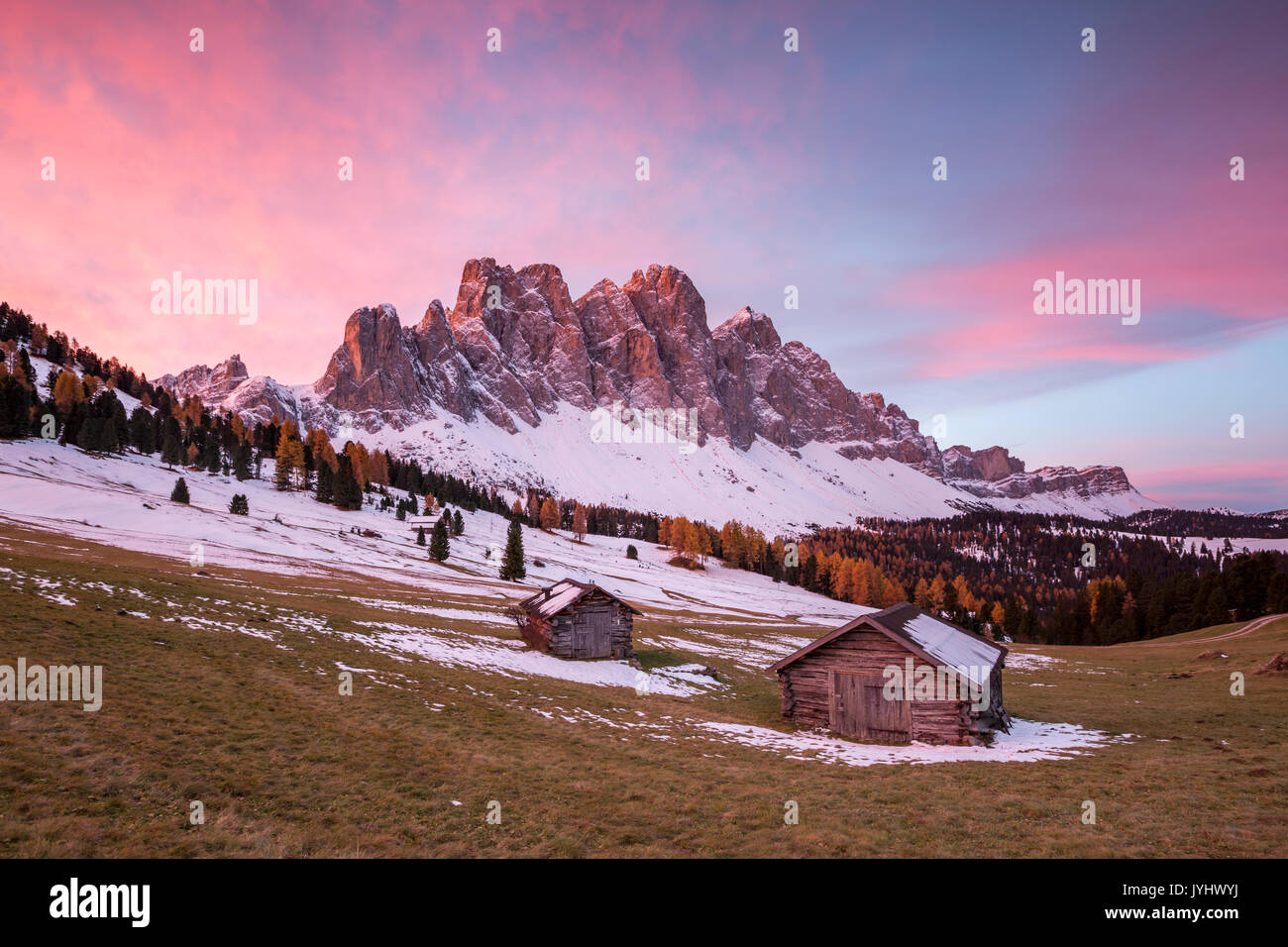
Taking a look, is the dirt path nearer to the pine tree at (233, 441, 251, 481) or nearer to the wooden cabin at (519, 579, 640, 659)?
the wooden cabin at (519, 579, 640, 659)

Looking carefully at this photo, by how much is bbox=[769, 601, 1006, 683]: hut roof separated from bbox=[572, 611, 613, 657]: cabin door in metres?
15.8

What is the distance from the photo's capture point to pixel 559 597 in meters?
40.0

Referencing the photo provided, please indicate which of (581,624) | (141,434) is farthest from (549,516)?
(581,624)

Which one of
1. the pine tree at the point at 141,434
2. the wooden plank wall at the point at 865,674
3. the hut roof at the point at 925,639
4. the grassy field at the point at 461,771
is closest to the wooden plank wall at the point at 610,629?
the grassy field at the point at 461,771

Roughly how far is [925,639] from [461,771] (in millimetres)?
19708

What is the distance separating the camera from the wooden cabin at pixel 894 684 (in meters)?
22.8

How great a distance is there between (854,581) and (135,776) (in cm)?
14024

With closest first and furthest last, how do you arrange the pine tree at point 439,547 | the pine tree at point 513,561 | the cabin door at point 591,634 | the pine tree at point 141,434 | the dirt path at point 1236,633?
1. the cabin door at point 591,634
2. the dirt path at point 1236,633
3. the pine tree at point 513,561
4. the pine tree at point 439,547
5. the pine tree at point 141,434

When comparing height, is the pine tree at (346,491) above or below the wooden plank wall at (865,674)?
above

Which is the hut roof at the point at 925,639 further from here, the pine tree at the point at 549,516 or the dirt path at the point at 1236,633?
the pine tree at the point at 549,516

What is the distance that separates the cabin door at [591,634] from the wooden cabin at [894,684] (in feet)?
51.3

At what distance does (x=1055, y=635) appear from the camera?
10756 centimetres

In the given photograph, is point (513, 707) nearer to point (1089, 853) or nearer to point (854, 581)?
point (1089, 853)

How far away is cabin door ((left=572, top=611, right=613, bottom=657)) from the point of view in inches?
1511
